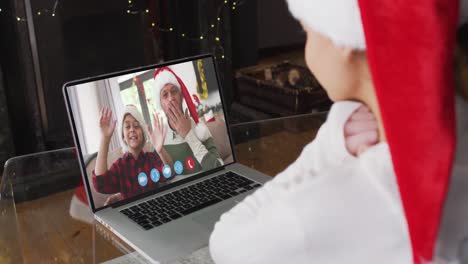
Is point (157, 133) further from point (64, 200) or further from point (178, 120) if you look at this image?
point (64, 200)

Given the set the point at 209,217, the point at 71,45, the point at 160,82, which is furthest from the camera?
the point at 71,45

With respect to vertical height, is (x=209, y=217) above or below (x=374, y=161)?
below

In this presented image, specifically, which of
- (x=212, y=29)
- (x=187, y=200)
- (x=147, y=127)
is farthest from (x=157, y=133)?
(x=212, y=29)

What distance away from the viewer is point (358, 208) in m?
0.48

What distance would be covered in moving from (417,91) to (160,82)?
701 mm

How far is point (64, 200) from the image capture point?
1082mm

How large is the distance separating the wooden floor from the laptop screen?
66mm

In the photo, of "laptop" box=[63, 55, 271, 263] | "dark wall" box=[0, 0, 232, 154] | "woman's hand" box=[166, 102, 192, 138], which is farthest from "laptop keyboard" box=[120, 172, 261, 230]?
"dark wall" box=[0, 0, 232, 154]

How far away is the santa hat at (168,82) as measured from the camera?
106 cm

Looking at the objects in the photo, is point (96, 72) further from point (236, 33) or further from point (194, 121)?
point (194, 121)

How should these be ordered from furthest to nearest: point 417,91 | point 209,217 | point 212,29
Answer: point 212,29 → point 209,217 → point 417,91

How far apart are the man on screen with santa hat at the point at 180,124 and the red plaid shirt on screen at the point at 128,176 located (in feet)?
0.16

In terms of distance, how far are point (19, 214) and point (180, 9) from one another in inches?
64.5

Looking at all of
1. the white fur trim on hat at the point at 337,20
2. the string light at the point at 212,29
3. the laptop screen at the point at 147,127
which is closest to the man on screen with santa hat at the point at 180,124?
the laptop screen at the point at 147,127
